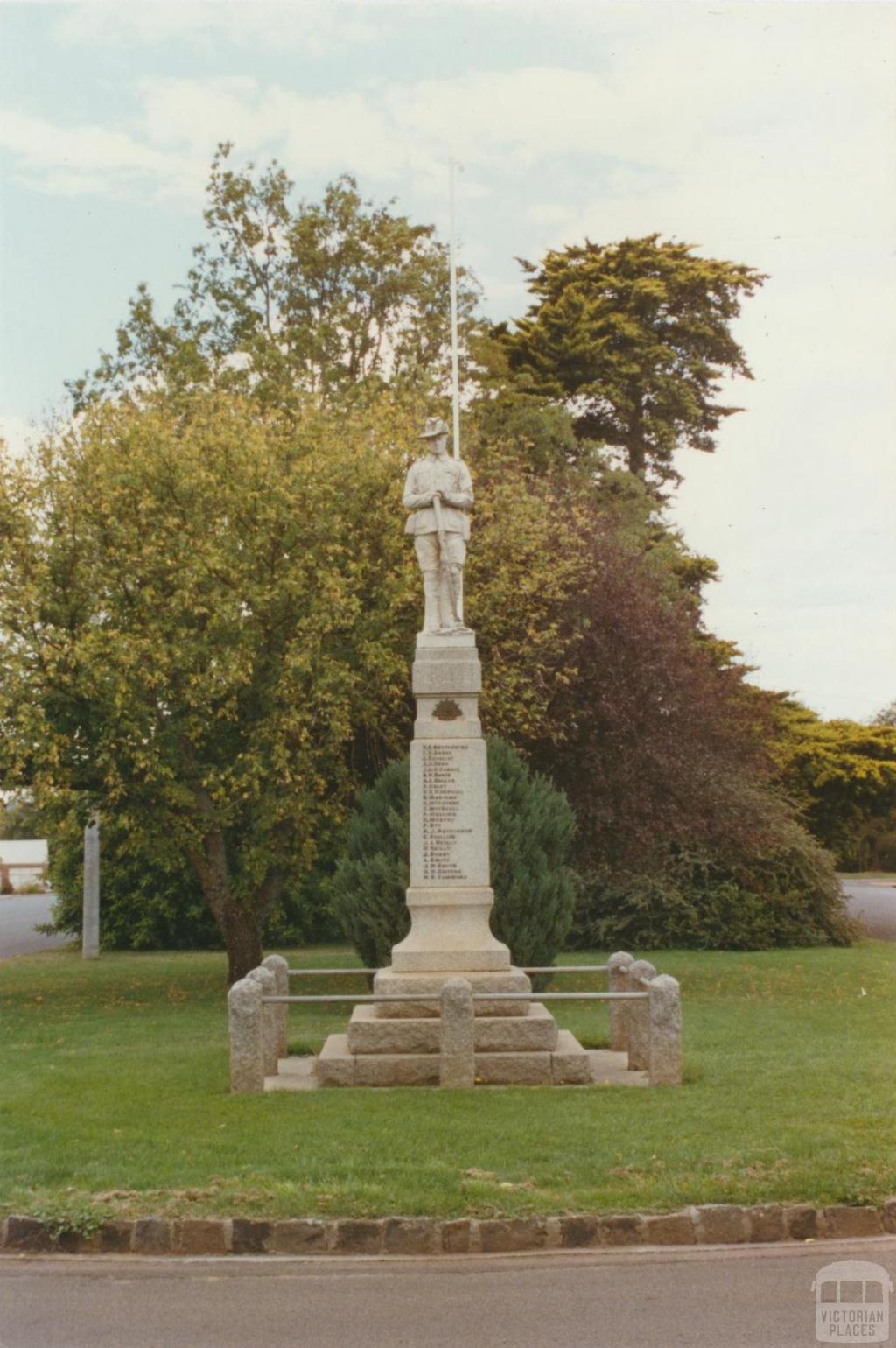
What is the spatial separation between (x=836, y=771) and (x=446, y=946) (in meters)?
29.8

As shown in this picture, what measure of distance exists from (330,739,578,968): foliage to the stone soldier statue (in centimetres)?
568

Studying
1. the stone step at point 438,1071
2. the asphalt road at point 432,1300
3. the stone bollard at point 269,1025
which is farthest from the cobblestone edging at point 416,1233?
the stone bollard at point 269,1025

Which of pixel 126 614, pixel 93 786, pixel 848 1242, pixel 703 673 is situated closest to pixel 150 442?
pixel 126 614

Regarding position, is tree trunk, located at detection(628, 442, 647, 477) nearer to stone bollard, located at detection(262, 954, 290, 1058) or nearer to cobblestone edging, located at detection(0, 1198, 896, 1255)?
stone bollard, located at detection(262, 954, 290, 1058)

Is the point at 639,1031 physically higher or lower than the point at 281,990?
lower

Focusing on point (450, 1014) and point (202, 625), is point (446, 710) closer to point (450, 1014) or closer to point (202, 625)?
point (450, 1014)

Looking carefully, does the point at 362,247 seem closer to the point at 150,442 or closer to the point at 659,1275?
the point at 150,442

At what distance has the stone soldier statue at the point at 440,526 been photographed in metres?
14.7

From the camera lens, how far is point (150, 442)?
66.6ft

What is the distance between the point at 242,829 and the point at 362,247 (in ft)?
62.0

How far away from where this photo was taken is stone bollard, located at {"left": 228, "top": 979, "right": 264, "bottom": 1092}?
39.2 feet

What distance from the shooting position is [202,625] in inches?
794

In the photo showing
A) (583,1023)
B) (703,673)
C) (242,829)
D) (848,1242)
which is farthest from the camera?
(703,673)

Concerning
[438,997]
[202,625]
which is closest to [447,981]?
[438,997]
